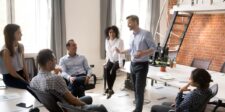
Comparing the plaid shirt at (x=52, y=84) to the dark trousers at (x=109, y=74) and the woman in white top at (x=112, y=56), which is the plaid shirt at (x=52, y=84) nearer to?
the woman in white top at (x=112, y=56)

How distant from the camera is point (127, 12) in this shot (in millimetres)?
6652

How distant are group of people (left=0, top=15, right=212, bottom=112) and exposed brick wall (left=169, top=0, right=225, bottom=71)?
2571 millimetres

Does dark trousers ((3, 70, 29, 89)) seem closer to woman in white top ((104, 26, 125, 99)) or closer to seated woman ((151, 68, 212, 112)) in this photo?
woman in white top ((104, 26, 125, 99))

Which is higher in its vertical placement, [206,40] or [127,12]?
[127,12]

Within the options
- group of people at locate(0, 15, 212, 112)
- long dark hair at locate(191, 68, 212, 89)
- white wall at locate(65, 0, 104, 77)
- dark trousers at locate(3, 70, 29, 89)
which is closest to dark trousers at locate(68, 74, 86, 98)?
group of people at locate(0, 15, 212, 112)

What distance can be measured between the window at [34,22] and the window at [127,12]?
184 centimetres

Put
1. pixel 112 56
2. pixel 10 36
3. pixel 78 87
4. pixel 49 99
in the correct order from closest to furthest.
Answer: pixel 49 99 → pixel 10 36 → pixel 78 87 → pixel 112 56

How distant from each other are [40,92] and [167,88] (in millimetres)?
3621

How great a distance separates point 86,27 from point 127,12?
1.34m

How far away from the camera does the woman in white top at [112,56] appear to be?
15.8 ft

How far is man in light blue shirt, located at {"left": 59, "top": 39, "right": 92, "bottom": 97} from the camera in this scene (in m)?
3.75

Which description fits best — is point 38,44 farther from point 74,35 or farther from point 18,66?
point 18,66

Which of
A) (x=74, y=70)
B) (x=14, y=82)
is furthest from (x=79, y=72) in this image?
(x=14, y=82)

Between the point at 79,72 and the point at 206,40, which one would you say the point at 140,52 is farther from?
the point at 206,40
